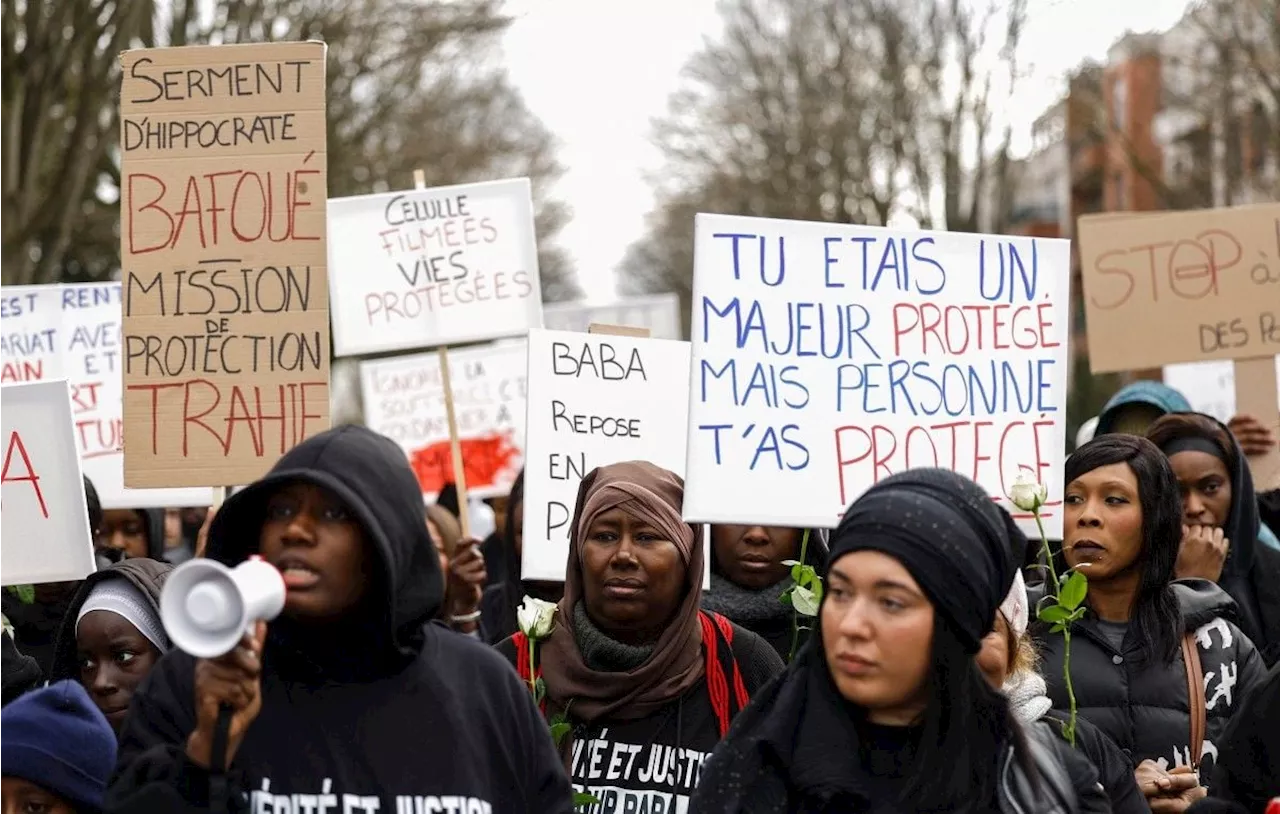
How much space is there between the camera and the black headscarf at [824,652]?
3188 mm

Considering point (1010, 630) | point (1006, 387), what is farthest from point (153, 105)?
point (1010, 630)

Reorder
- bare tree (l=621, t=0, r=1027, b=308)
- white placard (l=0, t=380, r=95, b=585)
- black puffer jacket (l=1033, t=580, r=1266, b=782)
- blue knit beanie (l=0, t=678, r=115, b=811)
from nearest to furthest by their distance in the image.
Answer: blue knit beanie (l=0, t=678, r=115, b=811) → black puffer jacket (l=1033, t=580, r=1266, b=782) → white placard (l=0, t=380, r=95, b=585) → bare tree (l=621, t=0, r=1027, b=308)

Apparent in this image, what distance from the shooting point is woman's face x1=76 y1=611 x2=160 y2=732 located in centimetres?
430

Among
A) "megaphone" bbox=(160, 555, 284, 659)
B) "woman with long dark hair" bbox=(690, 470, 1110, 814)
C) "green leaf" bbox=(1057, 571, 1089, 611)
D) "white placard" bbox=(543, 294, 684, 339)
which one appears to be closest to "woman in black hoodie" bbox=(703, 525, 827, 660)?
"green leaf" bbox=(1057, 571, 1089, 611)

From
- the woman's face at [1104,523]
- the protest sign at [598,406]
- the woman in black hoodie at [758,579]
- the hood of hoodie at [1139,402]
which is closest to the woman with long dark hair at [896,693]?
the woman's face at [1104,523]

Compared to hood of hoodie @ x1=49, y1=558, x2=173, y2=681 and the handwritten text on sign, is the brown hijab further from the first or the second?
the handwritten text on sign

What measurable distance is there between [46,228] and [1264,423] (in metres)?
10.4

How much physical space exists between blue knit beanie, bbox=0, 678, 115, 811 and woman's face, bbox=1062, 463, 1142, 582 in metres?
2.45

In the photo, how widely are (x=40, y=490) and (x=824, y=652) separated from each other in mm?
2912

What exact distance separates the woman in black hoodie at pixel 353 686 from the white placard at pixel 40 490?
7.16ft

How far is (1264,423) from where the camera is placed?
7.34m

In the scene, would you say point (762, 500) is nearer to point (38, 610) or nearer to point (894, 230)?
point (894, 230)

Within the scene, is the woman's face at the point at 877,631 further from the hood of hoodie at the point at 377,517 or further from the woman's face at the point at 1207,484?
the woman's face at the point at 1207,484

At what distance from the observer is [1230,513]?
614cm
